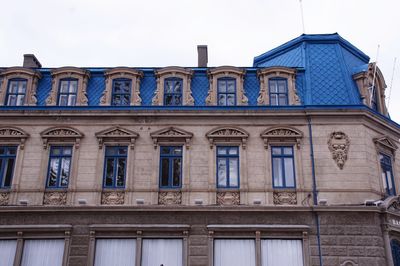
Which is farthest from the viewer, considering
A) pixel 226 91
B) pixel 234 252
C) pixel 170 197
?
pixel 226 91

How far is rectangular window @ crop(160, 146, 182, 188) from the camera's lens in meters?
23.0

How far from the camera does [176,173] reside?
76.0 feet

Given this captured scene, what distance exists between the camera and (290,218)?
21.8 meters

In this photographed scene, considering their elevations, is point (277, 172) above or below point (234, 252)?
above

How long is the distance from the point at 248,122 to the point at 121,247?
845 centimetres

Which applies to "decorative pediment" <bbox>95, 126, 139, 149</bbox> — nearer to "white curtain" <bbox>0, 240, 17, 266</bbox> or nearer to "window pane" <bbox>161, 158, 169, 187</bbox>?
"window pane" <bbox>161, 158, 169, 187</bbox>

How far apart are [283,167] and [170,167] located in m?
5.41

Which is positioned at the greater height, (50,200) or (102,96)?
(102,96)

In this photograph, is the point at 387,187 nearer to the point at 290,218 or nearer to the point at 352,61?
the point at 290,218

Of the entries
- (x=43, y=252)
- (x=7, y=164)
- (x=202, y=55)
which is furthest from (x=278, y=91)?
(x=7, y=164)

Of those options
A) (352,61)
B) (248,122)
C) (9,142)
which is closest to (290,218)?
(248,122)

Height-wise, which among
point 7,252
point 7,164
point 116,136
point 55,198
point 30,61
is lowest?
point 7,252

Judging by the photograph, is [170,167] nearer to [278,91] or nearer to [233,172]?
[233,172]

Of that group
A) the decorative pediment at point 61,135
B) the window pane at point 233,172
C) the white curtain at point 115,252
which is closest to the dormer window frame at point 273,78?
the window pane at point 233,172
